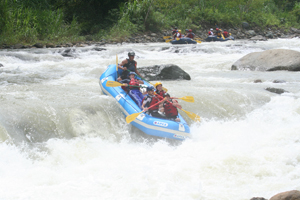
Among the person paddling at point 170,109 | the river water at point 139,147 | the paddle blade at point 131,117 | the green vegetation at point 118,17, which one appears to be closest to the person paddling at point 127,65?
the river water at point 139,147

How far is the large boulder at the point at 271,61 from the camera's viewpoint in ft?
29.7

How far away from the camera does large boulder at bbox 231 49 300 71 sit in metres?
9.05

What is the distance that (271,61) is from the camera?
936cm

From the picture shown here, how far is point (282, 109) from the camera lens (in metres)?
5.80

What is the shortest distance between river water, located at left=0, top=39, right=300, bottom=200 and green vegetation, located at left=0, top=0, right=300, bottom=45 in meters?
6.64

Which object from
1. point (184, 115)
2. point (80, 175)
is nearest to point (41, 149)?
point (80, 175)

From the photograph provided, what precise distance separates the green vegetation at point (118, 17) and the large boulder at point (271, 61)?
7844 mm

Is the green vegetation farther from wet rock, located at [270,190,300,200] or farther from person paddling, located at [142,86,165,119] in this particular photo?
wet rock, located at [270,190,300,200]

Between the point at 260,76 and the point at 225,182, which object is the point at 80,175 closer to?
the point at 225,182

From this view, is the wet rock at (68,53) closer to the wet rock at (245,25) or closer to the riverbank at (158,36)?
the riverbank at (158,36)

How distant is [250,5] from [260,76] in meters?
17.7

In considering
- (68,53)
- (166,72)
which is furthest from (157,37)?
(166,72)

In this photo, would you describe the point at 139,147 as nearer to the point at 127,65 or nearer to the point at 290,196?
the point at 290,196

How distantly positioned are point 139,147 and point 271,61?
6.44 metres
